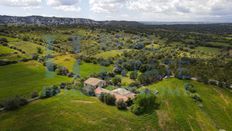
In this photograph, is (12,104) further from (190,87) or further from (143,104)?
(190,87)

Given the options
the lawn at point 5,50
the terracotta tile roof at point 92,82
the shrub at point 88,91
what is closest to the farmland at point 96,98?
the lawn at point 5,50

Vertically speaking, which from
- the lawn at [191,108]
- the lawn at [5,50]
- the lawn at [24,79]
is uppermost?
the lawn at [5,50]

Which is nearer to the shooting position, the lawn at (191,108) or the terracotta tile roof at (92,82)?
the lawn at (191,108)

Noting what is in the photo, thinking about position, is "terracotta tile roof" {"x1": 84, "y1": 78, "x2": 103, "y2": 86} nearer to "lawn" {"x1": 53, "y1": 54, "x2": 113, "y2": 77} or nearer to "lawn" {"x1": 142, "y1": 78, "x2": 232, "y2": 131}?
"lawn" {"x1": 53, "y1": 54, "x2": 113, "y2": 77}

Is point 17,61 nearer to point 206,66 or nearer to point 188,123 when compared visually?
point 188,123

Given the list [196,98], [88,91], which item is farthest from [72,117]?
[196,98]

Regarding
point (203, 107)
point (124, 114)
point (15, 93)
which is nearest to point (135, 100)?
point (124, 114)

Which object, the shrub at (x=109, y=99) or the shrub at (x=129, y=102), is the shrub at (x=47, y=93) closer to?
the shrub at (x=109, y=99)
